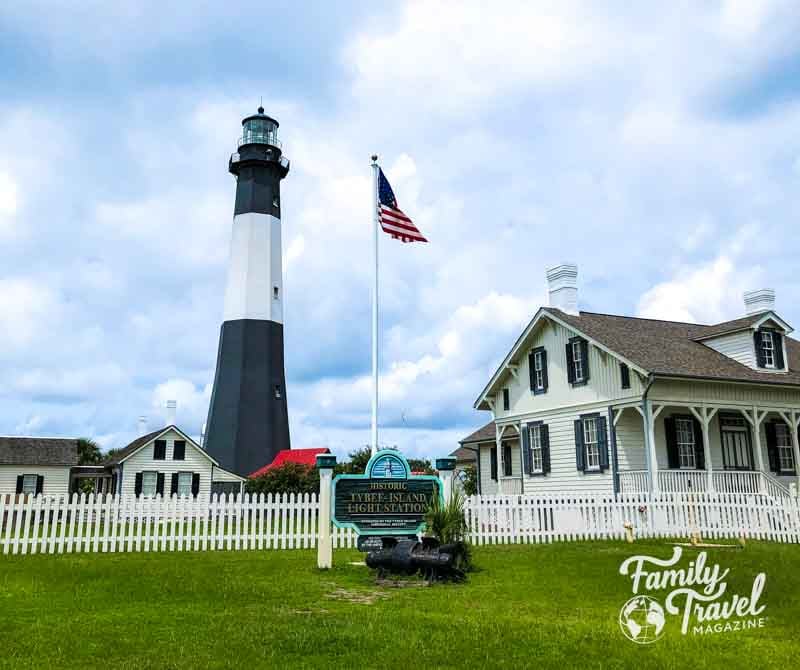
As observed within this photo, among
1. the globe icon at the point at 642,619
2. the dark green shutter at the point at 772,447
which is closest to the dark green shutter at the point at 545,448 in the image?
the dark green shutter at the point at 772,447

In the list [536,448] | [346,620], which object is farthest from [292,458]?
[346,620]

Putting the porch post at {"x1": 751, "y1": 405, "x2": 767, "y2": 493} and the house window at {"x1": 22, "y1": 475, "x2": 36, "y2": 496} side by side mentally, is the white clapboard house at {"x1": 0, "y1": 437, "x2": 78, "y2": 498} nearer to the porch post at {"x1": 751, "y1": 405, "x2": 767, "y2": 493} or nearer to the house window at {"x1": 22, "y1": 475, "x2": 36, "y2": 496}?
the house window at {"x1": 22, "y1": 475, "x2": 36, "y2": 496}

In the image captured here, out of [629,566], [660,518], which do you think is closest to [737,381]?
[660,518]

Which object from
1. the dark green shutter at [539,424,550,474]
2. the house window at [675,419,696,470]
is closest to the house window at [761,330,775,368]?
the house window at [675,419,696,470]

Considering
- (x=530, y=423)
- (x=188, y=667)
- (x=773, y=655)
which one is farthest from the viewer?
(x=530, y=423)

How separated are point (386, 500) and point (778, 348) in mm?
17205

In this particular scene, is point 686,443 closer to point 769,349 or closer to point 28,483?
Answer: point 769,349

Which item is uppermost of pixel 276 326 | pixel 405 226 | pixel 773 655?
pixel 276 326

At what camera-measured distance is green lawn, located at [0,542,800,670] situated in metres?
6.07

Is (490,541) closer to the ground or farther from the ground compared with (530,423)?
closer to the ground

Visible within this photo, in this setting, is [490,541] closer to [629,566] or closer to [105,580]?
[629,566]

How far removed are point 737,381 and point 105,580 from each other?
18.6 meters

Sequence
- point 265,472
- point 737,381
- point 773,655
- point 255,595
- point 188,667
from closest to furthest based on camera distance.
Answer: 1. point 188,667
2. point 773,655
3. point 255,595
4. point 737,381
5. point 265,472

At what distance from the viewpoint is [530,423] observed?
2614cm
